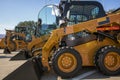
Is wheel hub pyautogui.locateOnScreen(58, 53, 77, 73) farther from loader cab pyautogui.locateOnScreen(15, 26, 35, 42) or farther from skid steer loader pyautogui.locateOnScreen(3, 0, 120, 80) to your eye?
loader cab pyautogui.locateOnScreen(15, 26, 35, 42)

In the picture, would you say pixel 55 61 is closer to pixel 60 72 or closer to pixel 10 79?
pixel 60 72

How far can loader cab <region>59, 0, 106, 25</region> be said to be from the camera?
8.84 metres

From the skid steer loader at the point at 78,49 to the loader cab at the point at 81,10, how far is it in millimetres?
37

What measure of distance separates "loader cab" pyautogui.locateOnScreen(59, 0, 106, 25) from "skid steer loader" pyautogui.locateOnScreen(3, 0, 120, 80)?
37 mm

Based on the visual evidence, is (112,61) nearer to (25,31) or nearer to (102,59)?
(102,59)

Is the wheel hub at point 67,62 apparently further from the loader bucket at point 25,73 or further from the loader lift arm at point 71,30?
the loader bucket at point 25,73

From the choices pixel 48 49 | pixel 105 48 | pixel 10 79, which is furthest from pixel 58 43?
pixel 10 79

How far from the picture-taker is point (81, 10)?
8938 millimetres

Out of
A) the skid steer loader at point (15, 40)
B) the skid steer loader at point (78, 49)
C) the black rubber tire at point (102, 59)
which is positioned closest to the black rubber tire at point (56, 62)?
the skid steer loader at point (78, 49)

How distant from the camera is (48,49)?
7.76 metres

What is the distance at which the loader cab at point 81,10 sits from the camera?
884cm

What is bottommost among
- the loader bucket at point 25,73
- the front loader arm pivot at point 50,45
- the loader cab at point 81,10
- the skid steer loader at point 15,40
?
the skid steer loader at point 15,40

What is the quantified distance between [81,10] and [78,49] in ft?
5.56

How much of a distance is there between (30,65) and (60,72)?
947 millimetres
